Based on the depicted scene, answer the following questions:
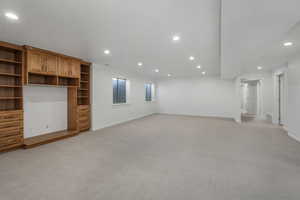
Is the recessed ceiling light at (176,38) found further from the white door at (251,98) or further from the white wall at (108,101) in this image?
the white door at (251,98)

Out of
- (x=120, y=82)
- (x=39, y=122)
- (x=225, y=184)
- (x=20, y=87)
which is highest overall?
(x=120, y=82)

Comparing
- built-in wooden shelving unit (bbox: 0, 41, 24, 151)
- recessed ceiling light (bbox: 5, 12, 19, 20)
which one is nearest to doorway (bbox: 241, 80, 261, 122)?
recessed ceiling light (bbox: 5, 12, 19, 20)

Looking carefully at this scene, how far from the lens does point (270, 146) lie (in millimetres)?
3799

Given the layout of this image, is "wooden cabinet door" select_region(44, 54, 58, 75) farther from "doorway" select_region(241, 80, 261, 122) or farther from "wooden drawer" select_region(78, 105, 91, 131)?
"doorway" select_region(241, 80, 261, 122)

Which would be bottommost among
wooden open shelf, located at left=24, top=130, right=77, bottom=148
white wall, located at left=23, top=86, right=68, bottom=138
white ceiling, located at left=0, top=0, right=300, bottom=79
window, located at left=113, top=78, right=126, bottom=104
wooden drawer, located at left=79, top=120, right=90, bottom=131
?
wooden open shelf, located at left=24, top=130, right=77, bottom=148

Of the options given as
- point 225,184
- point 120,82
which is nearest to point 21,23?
point 225,184

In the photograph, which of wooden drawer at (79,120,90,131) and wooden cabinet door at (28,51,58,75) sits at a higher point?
wooden cabinet door at (28,51,58,75)

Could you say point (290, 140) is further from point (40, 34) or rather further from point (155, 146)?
point (40, 34)

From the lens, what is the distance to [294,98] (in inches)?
179

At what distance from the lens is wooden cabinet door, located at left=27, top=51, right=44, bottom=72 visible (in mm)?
3633

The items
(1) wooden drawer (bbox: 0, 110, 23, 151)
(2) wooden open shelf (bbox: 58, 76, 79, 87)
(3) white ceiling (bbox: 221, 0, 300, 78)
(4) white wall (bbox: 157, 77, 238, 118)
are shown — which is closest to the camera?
(3) white ceiling (bbox: 221, 0, 300, 78)

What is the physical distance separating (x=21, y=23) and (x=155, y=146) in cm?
369

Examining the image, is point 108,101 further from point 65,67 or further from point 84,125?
point 65,67

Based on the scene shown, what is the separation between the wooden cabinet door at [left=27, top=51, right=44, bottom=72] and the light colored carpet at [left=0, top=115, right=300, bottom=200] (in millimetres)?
2048
